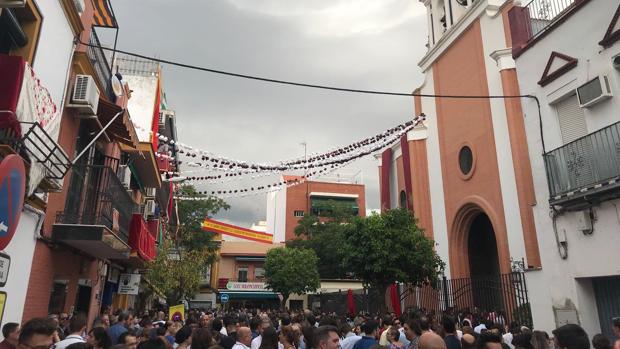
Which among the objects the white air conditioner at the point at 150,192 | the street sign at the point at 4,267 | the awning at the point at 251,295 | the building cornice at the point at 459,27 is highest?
the building cornice at the point at 459,27

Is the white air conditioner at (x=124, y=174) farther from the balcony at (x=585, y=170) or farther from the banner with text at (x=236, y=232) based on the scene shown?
the banner with text at (x=236, y=232)

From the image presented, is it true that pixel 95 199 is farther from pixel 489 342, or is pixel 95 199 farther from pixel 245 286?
pixel 245 286

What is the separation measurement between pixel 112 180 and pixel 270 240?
4314 cm

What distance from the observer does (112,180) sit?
11.3 m

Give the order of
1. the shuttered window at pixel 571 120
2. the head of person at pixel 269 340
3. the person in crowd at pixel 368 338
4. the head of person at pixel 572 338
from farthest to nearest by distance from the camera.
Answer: the shuttered window at pixel 571 120 → the person in crowd at pixel 368 338 → the head of person at pixel 269 340 → the head of person at pixel 572 338

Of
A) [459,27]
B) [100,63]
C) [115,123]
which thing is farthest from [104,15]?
[459,27]

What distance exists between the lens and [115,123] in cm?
1065

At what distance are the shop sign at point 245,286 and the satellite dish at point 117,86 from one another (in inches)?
1282

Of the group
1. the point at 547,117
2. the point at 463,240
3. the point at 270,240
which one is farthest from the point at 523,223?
the point at 270,240

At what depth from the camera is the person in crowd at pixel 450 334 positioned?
604cm

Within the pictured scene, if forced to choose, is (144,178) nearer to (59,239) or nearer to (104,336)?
(59,239)

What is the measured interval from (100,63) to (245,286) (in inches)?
1365

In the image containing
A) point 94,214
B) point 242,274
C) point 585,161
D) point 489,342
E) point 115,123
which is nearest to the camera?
point 489,342

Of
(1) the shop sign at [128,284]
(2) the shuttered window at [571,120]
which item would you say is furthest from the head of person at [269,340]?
(1) the shop sign at [128,284]
